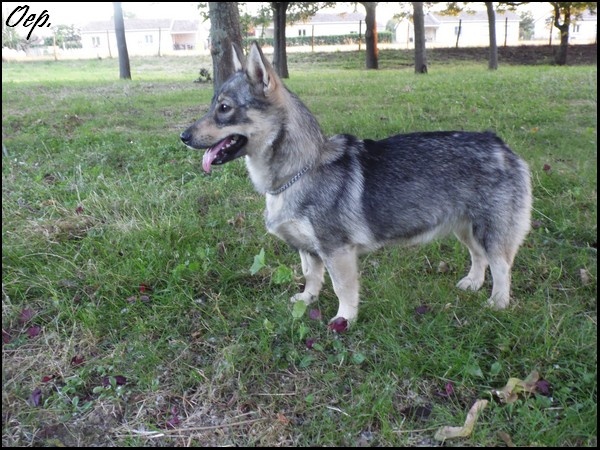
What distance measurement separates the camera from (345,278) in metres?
3.34

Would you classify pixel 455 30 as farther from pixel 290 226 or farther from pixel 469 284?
pixel 290 226

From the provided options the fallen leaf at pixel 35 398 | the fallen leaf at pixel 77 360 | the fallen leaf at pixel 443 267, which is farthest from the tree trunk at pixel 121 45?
the fallen leaf at pixel 35 398

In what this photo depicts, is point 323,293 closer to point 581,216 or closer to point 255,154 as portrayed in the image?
point 255,154

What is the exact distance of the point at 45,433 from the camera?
2521mm

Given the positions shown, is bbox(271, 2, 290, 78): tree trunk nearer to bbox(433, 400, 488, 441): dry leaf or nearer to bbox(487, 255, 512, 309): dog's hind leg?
bbox(487, 255, 512, 309): dog's hind leg

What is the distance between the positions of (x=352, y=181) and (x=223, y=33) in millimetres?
6826

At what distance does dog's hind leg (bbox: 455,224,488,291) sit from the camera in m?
3.72

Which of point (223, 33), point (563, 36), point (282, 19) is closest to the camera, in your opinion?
point (223, 33)

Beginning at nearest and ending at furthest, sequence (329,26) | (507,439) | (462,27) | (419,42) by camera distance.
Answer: (507,439) < (419,42) < (462,27) < (329,26)

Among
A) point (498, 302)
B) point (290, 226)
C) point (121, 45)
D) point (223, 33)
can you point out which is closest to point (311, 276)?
point (290, 226)

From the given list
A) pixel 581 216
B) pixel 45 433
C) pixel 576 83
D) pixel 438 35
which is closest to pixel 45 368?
pixel 45 433

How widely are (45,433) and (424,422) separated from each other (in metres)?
1.99

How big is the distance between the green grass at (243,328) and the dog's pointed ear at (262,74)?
126 cm

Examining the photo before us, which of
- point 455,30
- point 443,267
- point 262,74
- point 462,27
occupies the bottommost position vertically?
point 443,267
